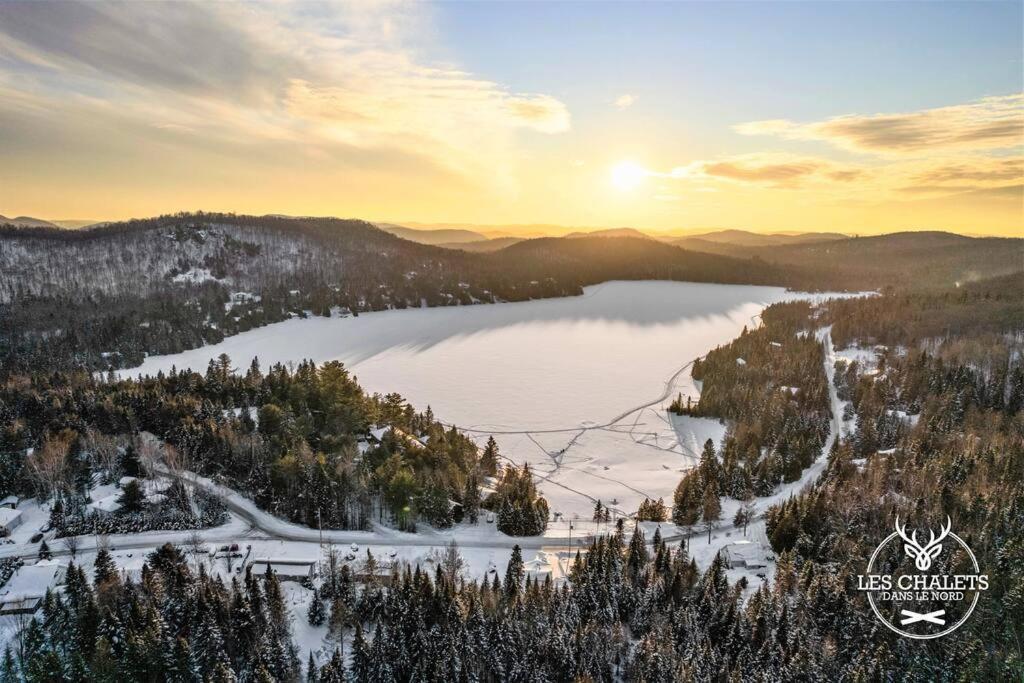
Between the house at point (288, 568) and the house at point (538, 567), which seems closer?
the house at point (288, 568)

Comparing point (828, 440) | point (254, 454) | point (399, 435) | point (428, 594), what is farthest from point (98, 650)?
point (828, 440)

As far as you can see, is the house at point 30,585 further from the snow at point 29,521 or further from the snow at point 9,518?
the snow at point 9,518

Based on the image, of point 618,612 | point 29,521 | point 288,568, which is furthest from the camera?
point 29,521

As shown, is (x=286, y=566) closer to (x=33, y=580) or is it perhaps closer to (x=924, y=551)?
(x=33, y=580)

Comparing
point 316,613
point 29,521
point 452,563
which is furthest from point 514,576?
point 29,521

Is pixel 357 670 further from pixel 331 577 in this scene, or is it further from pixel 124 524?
pixel 124 524

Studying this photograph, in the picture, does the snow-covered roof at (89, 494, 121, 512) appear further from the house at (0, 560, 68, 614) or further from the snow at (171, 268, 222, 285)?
the snow at (171, 268, 222, 285)

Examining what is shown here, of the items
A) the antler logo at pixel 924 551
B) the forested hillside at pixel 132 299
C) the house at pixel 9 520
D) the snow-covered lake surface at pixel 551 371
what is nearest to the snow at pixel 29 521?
the house at pixel 9 520
